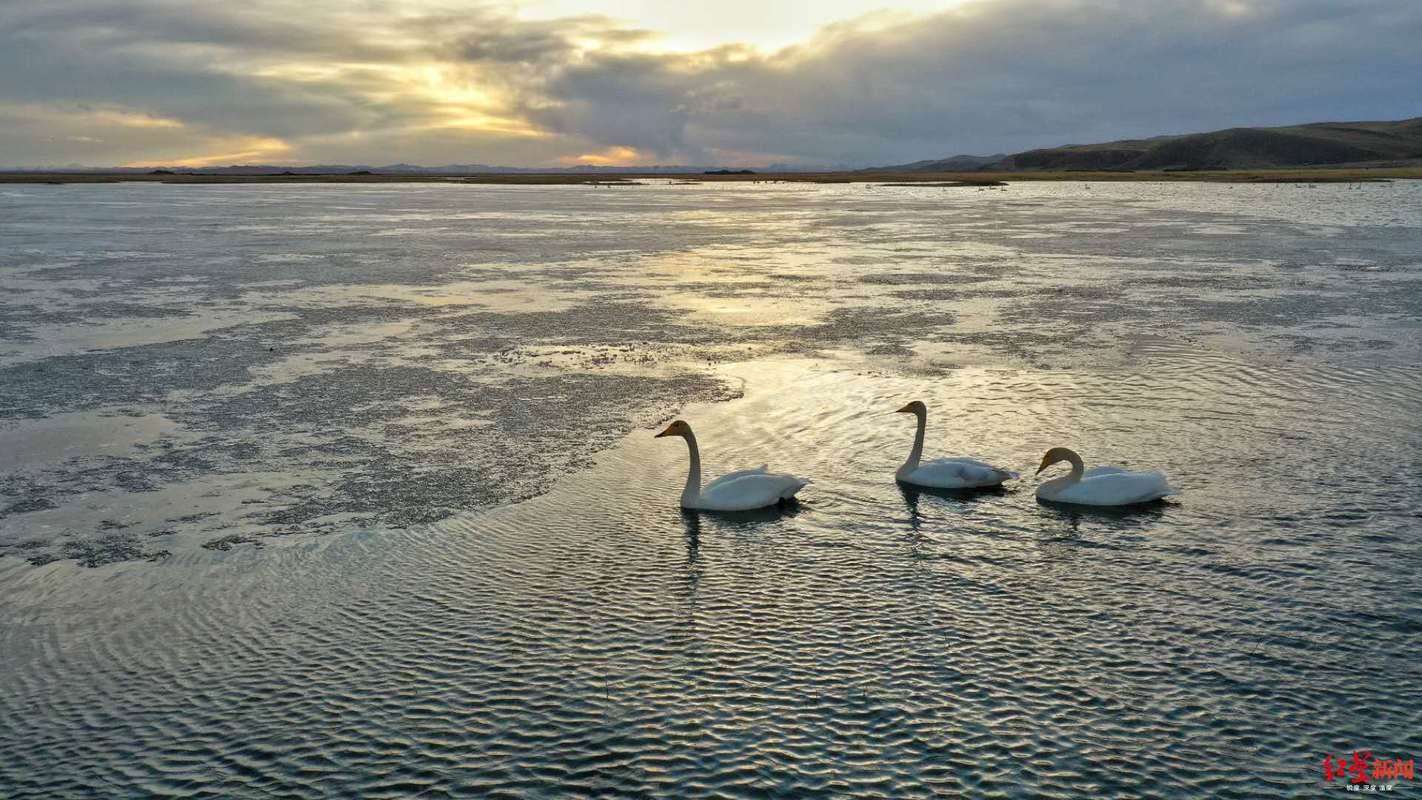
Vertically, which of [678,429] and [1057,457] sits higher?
[678,429]

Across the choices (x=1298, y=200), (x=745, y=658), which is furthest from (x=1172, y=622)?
(x=1298, y=200)

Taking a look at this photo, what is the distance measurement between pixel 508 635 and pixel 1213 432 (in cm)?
894

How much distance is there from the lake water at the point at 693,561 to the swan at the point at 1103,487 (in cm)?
22

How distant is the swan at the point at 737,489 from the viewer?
10.3m

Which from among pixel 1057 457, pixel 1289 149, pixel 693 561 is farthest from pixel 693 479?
pixel 1289 149

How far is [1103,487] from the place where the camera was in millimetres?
10227

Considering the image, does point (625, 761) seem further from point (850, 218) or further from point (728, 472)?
point (850, 218)

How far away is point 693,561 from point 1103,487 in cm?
411

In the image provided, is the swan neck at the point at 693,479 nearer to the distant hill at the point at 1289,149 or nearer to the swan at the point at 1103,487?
the swan at the point at 1103,487

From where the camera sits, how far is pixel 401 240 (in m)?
43.5

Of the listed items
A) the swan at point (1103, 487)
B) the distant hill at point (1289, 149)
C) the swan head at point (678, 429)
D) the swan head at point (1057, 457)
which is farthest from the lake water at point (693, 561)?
the distant hill at point (1289, 149)

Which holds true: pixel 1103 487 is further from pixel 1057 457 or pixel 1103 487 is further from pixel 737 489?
pixel 737 489

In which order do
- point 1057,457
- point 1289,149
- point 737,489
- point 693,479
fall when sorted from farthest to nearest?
point 1289,149 → point 1057,457 → point 693,479 → point 737,489

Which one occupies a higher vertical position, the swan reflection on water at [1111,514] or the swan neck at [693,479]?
the swan neck at [693,479]
